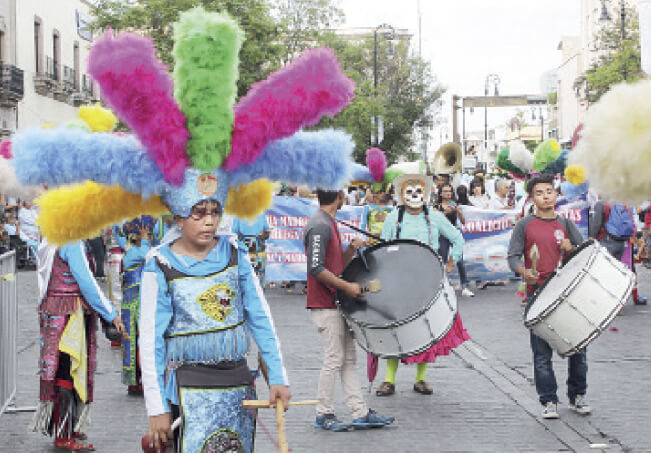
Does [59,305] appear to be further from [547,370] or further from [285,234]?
[285,234]

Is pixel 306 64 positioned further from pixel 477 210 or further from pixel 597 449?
pixel 477 210

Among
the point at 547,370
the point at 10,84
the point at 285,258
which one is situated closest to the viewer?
the point at 547,370

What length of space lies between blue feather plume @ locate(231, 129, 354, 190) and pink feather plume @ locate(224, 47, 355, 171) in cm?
7

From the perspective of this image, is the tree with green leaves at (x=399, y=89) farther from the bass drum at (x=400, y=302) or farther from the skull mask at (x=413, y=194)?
the bass drum at (x=400, y=302)

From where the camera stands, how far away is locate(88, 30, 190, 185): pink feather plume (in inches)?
149

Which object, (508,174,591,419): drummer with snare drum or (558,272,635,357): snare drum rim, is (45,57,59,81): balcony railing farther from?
(558,272,635,357): snare drum rim

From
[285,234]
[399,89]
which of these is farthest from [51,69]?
[285,234]

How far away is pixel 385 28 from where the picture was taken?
37.3 meters

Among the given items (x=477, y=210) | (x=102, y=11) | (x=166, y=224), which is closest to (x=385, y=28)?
(x=102, y=11)

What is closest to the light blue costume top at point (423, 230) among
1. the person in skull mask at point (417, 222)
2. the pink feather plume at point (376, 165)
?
the person in skull mask at point (417, 222)

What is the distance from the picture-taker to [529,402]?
732 cm

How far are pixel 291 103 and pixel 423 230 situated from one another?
4.64 metres

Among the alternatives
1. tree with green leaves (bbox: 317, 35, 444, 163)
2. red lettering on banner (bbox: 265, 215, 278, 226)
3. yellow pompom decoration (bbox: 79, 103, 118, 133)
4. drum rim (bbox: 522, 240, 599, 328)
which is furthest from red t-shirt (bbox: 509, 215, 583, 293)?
tree with green leaves (bbox: 317, 35, 444, 163)

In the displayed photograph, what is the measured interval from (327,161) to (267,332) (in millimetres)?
810
